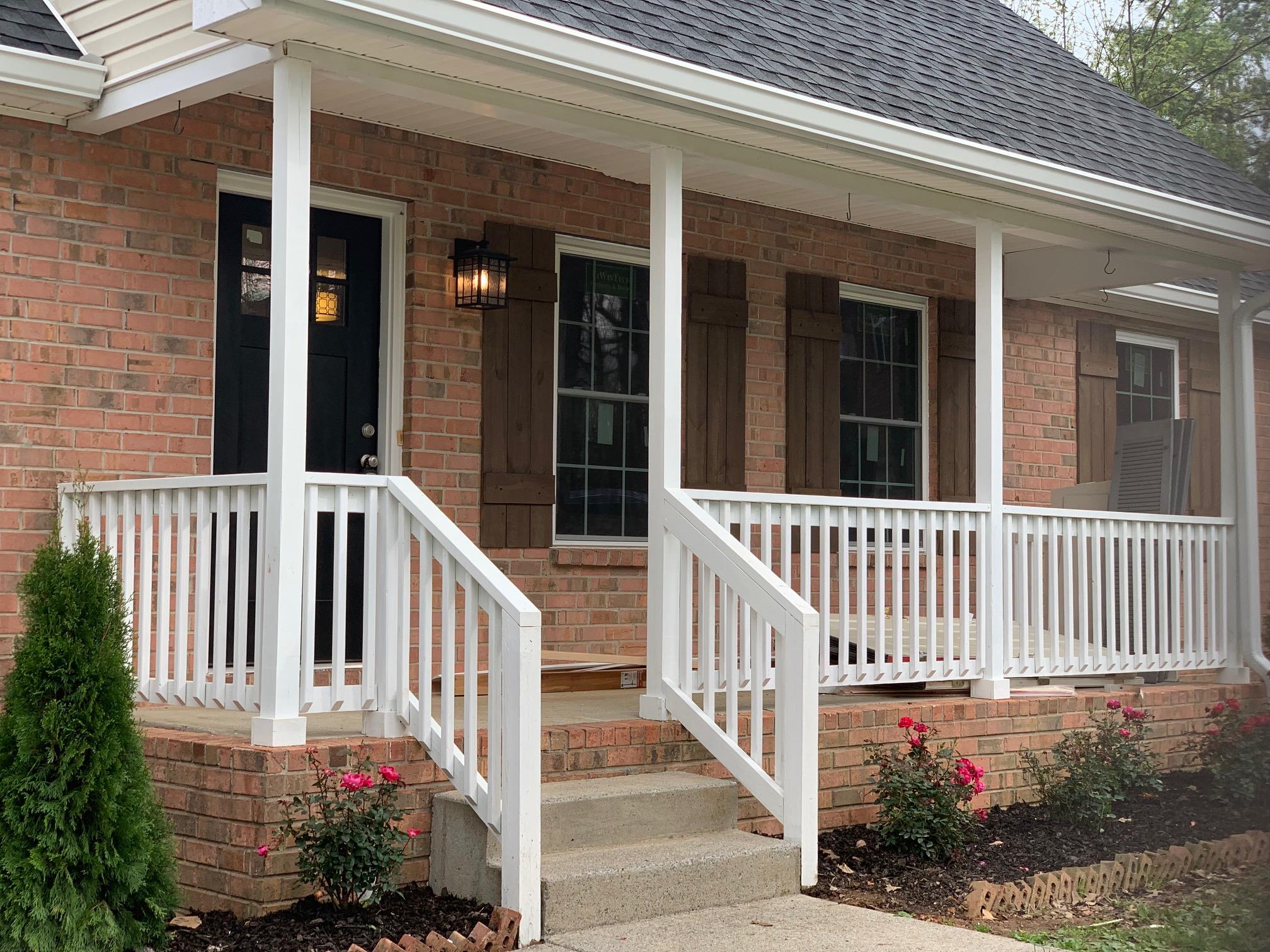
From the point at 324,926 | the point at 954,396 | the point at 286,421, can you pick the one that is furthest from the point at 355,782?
the point at 954,396

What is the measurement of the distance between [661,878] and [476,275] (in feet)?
11.7

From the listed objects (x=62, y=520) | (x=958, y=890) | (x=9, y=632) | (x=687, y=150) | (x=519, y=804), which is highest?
(x=687, y=150)

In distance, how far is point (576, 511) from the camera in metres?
8.02

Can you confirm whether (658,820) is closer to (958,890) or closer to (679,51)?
(958,890)

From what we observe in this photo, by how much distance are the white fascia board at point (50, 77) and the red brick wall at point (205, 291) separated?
0.94 feet

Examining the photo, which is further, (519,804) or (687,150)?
(687,150)

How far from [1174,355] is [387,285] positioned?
752cm

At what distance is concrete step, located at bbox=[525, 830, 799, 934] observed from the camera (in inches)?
183

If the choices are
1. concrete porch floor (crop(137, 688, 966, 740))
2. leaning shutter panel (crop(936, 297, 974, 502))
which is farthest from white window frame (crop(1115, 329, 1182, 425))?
concrete porch floor (crop(137, 688, 966, 740))

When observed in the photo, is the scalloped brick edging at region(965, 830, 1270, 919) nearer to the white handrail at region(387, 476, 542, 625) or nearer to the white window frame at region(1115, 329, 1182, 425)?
the white handrail at region(387, 476, 542, 625)

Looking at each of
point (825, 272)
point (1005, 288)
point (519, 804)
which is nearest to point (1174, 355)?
point (1005, 288)

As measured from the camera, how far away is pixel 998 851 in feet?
20.4

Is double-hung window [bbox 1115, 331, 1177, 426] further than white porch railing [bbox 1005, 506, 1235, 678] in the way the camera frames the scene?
Yes

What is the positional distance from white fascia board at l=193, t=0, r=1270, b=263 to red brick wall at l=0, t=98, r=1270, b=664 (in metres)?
1.63
